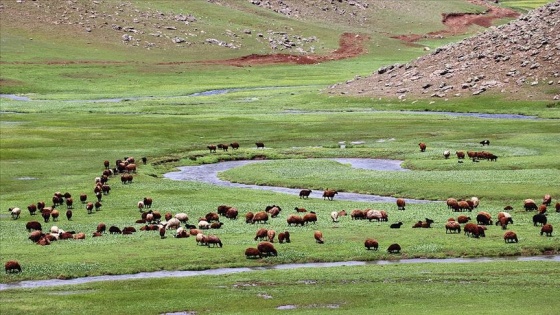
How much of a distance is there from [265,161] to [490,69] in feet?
143

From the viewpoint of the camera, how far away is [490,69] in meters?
109

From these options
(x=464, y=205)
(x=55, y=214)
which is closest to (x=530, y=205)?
(x=464, y=205)

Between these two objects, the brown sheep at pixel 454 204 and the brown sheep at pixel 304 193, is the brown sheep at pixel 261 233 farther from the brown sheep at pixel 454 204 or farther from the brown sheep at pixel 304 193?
the brown sheep at pixel 304 193

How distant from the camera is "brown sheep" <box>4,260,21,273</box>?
40.0 m

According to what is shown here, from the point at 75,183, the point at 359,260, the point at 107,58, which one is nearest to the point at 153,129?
the point at 75,183

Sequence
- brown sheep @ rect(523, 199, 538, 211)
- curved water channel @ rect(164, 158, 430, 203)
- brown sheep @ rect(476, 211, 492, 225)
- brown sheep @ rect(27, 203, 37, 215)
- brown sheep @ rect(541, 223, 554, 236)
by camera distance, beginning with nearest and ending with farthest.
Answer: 1. brown sheep @ rect(541, 223, 554, 236)
2. brown sheep @ rect(476, 211, 492, 225)
3. brown sheep @ rect(523, 199, 538, 211)
4. brown sheep @ rect(27, 203, 37, 215)
5. curved water channel @ rect(164, 158, 430, 203)

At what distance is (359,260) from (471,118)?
186ft

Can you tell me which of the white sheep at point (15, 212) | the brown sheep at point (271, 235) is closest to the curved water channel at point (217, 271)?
the brown sheep at point (271, 235)

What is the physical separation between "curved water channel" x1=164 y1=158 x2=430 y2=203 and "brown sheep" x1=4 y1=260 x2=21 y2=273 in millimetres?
21513

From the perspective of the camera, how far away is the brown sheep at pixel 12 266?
3997 cm

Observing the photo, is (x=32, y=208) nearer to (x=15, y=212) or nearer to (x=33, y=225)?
(x=15, y=212)

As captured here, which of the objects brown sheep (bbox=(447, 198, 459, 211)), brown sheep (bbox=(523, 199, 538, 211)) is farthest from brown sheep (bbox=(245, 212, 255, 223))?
brown sheep (bbox=(523, 199, 538, 211))

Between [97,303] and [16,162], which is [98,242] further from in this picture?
[16,162]

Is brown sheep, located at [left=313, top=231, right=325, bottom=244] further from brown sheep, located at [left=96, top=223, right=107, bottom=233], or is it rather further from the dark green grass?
brown sheep, located at [left=96, top=223, right=107, bottom=233]
